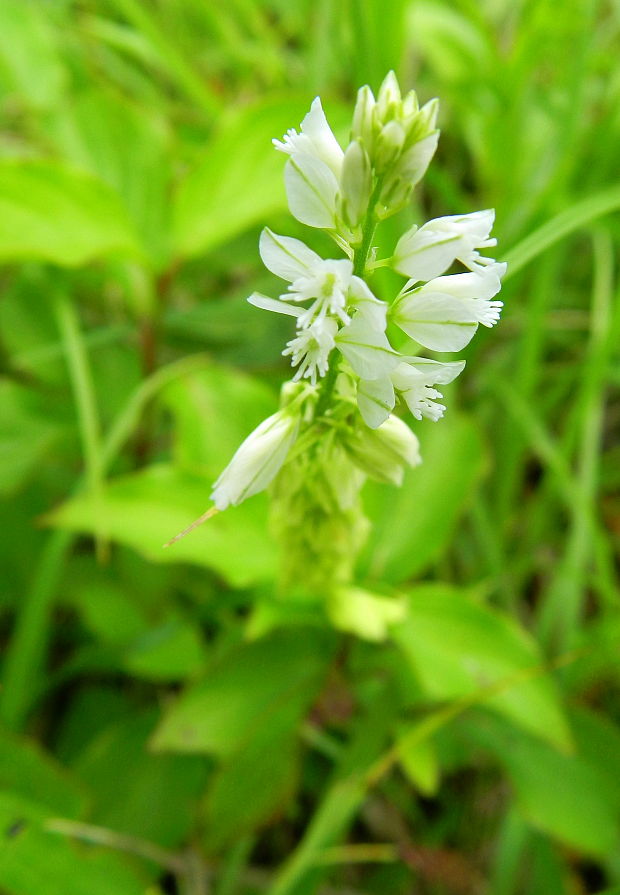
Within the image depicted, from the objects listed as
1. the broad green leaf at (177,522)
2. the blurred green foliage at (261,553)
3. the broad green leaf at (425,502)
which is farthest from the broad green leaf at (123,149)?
the broad green leaf at (425,502)

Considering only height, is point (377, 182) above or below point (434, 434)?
above

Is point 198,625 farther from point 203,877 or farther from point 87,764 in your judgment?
point 203,877

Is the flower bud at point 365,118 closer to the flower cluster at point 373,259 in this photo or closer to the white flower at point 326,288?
the flower cluster at point 373,259

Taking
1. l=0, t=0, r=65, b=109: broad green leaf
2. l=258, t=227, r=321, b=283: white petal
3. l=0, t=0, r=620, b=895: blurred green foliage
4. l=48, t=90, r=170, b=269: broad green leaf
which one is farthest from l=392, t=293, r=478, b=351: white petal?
l=0, t=0, r=65, b=109: broad green leaf

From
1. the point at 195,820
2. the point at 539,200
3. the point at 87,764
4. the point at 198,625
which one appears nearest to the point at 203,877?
the point at 195,820

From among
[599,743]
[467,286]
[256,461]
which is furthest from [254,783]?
[467,286]

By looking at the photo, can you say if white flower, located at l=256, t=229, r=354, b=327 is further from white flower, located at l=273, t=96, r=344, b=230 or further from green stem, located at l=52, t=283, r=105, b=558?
green stem, located at l=52, t=283, r=105, b=558
